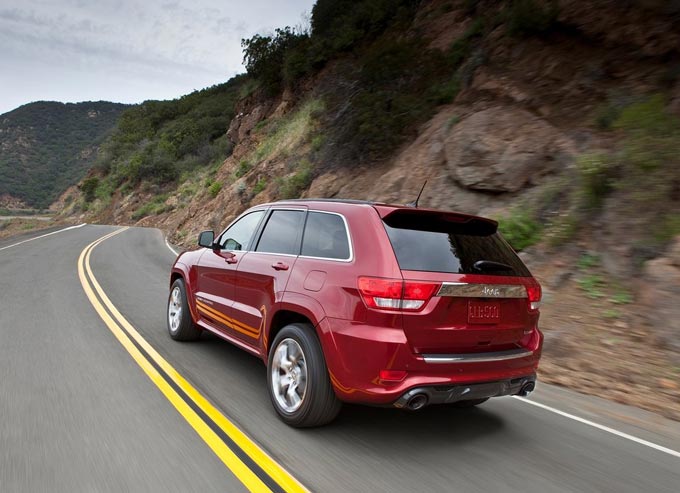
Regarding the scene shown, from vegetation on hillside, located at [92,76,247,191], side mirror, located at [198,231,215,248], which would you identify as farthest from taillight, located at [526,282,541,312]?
vegetation on hillside, located at [92,76,247,191]

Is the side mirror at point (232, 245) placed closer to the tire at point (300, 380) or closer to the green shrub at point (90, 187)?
the tire at point (300, 380)

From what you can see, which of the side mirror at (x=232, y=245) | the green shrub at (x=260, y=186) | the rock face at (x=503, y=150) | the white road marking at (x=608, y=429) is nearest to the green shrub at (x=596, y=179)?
the rock face at (x=503, y=150)

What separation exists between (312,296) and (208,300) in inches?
85.5

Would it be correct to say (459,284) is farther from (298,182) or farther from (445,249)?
(298,182)

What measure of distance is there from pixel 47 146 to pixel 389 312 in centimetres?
11612

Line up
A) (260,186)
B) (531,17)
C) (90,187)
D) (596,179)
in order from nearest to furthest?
1. (596,179)
2. (531,17)
3. (260,186)
4. (90,187)

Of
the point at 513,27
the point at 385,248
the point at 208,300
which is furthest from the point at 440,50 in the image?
the point at 385,248

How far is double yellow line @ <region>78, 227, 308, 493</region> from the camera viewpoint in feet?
10.3

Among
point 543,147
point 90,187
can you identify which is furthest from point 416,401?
point 90,187

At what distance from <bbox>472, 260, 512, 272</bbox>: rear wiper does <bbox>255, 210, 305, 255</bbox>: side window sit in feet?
4.79

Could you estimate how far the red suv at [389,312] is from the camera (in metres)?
3.46

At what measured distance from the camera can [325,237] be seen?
13.6 ft

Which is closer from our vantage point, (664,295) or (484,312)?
(484,312)

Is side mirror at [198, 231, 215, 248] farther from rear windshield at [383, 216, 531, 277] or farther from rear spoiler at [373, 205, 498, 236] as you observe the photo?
rear windshield at [383, 216, 531, 277]
